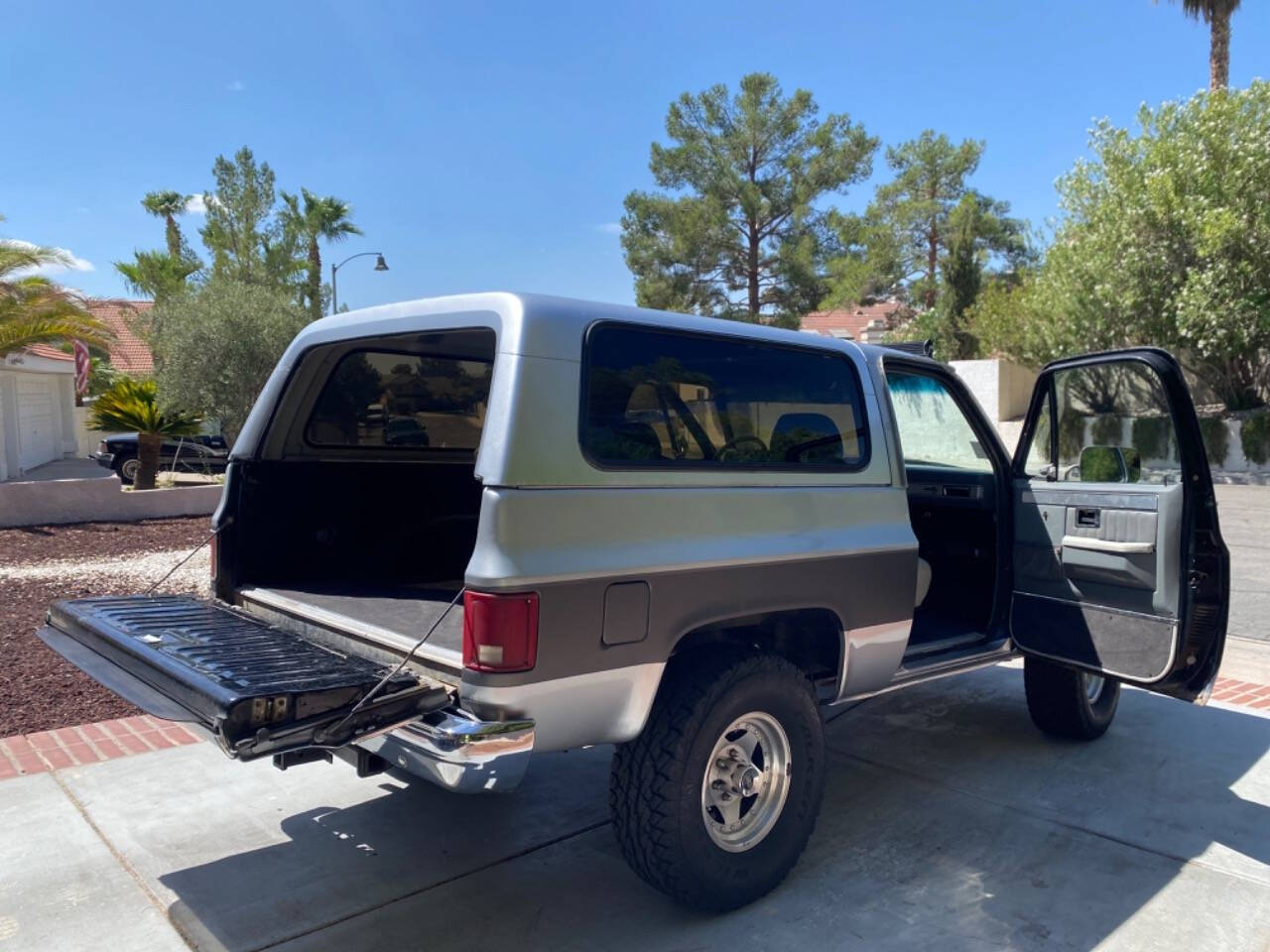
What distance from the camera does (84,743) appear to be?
197 inches

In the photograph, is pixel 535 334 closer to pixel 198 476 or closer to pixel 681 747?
pixel 681 747

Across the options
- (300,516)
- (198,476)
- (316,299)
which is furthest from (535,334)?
(316,299)

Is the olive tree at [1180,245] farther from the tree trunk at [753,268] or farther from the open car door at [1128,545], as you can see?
the open car door at [1128,545]

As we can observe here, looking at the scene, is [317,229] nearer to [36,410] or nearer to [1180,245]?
[36,410]

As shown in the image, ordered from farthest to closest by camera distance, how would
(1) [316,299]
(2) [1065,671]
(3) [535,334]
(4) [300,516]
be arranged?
(1) [316,299] → (2) [1065,671] → (4) [300,516] → (3) [535,334]

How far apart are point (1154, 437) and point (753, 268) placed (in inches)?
1038

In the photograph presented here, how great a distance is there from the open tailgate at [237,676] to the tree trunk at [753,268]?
26.9m

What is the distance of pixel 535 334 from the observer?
118 inches

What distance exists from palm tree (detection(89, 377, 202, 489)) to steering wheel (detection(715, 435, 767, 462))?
436 inches

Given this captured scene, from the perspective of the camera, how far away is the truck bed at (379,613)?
323 cm

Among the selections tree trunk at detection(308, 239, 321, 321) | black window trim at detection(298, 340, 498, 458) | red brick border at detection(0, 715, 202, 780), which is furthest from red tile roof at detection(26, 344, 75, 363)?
black window trim at detection(298, 340, 498, 458)

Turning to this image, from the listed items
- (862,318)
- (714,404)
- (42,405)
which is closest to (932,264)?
(862,318)

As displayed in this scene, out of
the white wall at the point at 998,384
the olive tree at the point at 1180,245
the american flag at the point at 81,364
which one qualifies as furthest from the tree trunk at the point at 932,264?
the american flag at the point at 81,364

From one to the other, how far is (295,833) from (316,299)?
3043 centimetres
